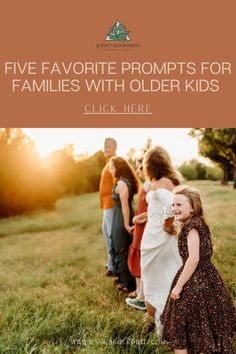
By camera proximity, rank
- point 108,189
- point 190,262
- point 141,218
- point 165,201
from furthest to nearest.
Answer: point 108,189 < point 141,218 < point 165,201 < point 190,262

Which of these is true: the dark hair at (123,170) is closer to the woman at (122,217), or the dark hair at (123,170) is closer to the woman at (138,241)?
the woman at (122,217)

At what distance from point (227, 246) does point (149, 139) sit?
259 cm

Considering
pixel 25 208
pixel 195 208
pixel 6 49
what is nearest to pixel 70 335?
pixel 195 208

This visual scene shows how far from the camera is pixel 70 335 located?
4977 mm

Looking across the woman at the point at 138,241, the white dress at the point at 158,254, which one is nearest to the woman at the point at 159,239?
the white dress at the point at 158,254

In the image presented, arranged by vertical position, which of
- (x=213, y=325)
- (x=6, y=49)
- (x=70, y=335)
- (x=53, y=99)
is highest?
(x=6, y=49)

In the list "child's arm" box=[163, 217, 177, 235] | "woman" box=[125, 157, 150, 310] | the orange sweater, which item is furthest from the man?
"child's arm" box=[163, 217, 177, 235]

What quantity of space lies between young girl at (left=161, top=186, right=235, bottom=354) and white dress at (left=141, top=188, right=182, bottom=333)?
0.78 metres

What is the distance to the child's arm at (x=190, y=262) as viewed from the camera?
4.04m

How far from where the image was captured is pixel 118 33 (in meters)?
5.49

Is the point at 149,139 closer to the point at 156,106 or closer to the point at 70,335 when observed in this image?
the point at 156,106

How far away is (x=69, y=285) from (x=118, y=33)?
3873 mm

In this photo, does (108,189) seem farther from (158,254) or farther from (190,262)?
(190,262)

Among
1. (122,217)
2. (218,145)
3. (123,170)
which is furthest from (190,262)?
(218,145)
